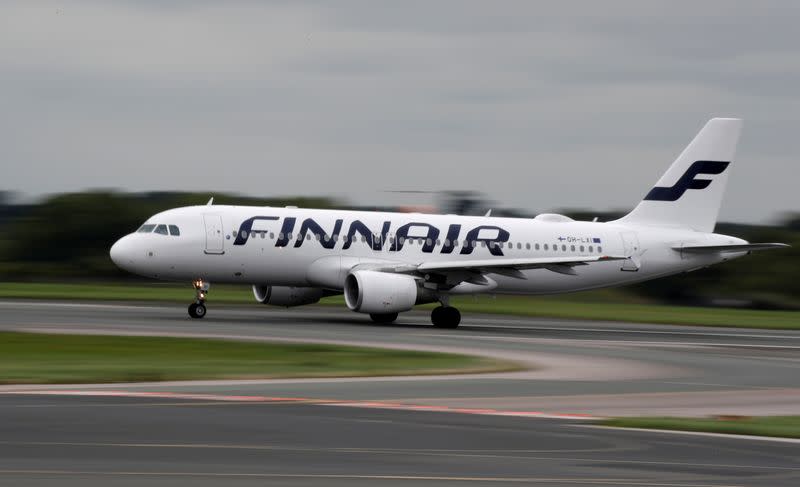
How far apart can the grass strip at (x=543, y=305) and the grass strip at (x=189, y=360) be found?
23.4 metres

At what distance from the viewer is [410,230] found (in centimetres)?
4447

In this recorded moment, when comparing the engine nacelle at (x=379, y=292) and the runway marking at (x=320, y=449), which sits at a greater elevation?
the runway marking at (x=320, y=449)

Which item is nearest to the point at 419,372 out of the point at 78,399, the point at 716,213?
the point at 78,399

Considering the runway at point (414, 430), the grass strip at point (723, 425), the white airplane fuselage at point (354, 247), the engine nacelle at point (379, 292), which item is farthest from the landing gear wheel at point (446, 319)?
the grass strip at point (723, 425)

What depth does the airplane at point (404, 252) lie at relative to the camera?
41.7 m

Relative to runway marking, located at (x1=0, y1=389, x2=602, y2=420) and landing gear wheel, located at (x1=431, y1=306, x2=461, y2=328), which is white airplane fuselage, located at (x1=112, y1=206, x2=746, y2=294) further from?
runway marking, located at (x1=0, y1=389, x2=602, y2=420)

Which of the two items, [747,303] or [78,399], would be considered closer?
[78,399]

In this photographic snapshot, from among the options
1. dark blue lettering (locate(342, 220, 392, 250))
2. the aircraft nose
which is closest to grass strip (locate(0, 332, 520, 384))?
the aircraft nose

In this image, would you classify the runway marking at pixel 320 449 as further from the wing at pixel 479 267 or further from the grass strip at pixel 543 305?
the grass strip at pixel 543 305

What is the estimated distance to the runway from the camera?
1311cm

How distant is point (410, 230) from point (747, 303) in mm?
42295

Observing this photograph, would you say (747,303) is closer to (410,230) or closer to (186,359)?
(410,230)

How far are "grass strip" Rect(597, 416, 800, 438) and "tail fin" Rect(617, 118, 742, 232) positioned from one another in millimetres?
31649

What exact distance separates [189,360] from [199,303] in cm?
1518
